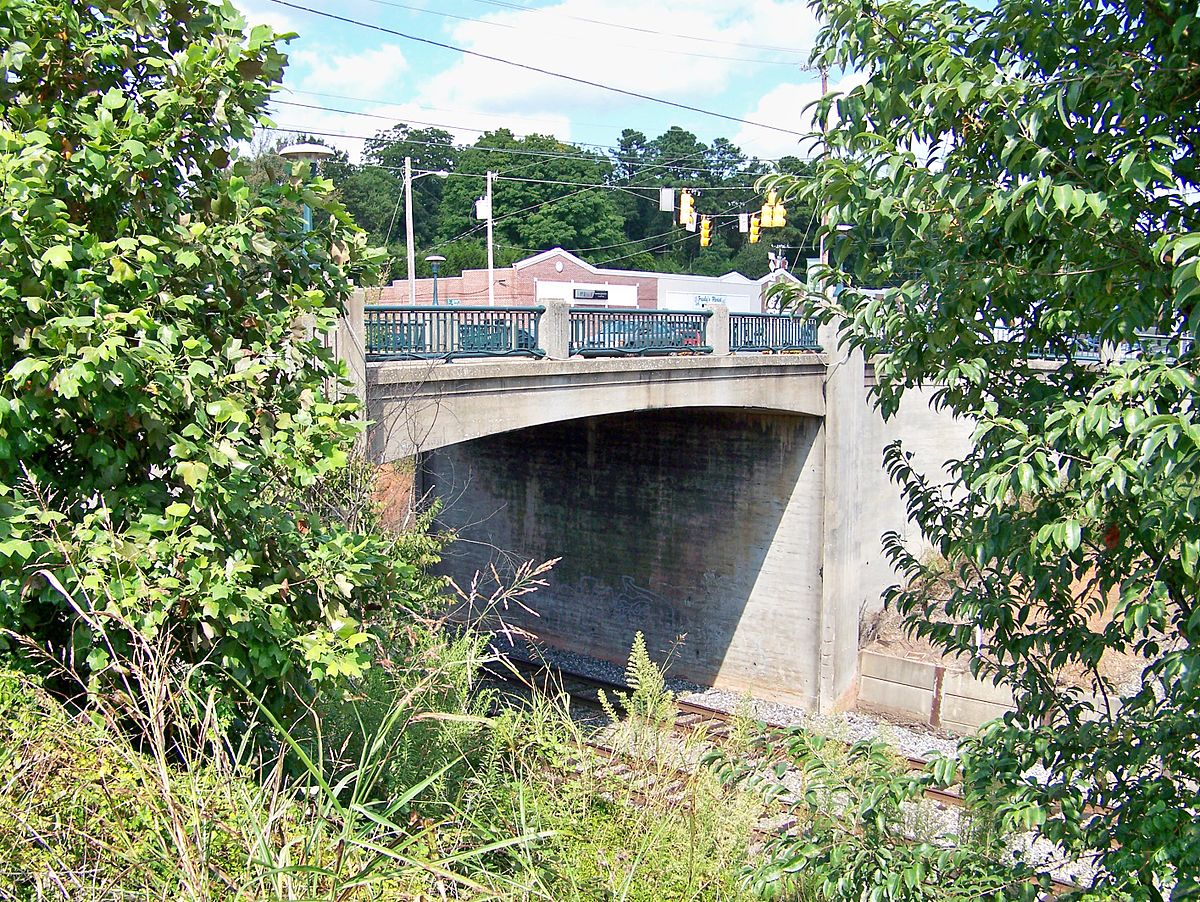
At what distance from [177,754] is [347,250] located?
2.52 meters

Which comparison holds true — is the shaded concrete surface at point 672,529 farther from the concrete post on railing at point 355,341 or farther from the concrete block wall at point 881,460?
the concrete post on railing at point 355,341

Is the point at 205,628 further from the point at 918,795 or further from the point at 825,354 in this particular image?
the point at 825,354

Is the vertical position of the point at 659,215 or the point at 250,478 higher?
the point at 659,215

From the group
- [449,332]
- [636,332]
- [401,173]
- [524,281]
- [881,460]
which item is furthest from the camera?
[401,173]

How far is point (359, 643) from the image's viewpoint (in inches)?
161

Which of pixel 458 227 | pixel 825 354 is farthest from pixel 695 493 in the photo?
pixel 458 227

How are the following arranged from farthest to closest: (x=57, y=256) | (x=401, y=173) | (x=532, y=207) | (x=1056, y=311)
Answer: (x=532, y=207) → (x=401, y=173) → (x=1056, y=311) → (x=57, y=256)

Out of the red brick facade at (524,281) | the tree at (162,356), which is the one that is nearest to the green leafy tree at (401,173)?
the red brick facade at (524,281)

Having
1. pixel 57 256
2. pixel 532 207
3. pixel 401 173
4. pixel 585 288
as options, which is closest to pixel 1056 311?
pixel 57 256

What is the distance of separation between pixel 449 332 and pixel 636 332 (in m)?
3.84

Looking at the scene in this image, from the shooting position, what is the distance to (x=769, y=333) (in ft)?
56.2

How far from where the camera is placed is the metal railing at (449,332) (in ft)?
33.2

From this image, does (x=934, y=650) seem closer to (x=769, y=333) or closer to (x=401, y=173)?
(x=769, y=333)

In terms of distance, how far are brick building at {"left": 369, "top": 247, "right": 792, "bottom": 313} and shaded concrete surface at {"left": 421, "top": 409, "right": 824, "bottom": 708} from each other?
17.4 meters
